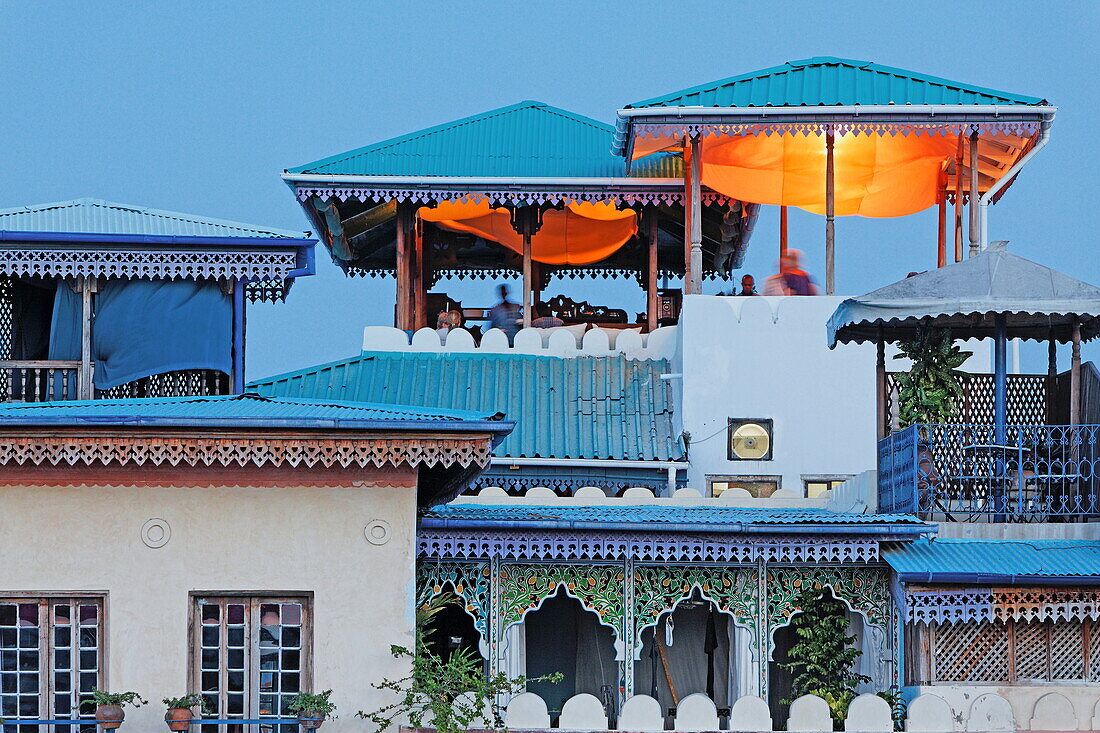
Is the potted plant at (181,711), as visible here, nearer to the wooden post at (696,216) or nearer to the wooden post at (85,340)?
the wooden post at (85,340)

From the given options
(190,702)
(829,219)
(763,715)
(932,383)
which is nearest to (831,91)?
(829,219)

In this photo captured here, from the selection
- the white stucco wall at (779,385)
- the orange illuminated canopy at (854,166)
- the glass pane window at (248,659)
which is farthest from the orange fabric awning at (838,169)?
the glass pane window at (248,659)

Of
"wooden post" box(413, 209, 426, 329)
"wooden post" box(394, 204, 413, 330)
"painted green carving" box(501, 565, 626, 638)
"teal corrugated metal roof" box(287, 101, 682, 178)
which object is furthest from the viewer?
"wooden post" box(413, 209, 426, 329)

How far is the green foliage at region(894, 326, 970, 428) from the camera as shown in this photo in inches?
651

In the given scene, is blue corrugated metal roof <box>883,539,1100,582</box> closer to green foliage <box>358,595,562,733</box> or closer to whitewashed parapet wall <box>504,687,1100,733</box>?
whitewashed parapet wall <box>504,687,1100,733</box>

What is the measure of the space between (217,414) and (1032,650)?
662 cm

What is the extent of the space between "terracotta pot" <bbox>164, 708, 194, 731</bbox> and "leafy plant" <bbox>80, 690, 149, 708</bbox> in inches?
11.5

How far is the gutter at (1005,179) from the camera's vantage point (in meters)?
21.0

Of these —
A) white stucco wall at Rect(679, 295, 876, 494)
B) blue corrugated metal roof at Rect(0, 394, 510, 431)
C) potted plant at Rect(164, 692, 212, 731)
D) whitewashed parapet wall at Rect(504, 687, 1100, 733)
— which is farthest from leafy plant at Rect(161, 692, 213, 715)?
white stucco wall at Rect(679, 295, 876, 494)

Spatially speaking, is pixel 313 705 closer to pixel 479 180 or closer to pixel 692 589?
pixel 692 589

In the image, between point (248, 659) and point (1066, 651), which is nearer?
point (248, 659)

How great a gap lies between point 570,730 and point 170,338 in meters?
5.77

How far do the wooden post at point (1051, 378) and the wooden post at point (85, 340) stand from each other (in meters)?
8.78

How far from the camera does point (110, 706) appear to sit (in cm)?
1334
